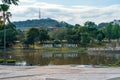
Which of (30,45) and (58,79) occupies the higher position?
(58,79)

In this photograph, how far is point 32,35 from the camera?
86.0 metres

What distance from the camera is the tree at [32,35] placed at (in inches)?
3333

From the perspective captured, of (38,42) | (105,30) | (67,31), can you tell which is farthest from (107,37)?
(38,42)

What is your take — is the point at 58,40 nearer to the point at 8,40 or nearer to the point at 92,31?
the point at 92,31

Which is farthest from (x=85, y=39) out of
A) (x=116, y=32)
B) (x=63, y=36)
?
(x=116, y=32)

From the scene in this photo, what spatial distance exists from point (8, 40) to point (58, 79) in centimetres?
6636

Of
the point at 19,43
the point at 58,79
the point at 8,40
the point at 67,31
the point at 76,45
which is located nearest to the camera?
the point at 58,79

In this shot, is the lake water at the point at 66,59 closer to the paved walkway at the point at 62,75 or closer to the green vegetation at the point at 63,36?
the paved walkway at the point at 62,75

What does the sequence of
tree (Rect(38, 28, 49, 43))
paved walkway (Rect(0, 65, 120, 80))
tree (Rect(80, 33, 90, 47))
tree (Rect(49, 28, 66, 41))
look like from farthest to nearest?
tree (Rect(49, 28, 66, 41))
tree (Rect(38, 28, 49, 43))
tree (Rect(80, 33, 90, 47))
paved walkway (Rect(0, 65, 120, 80))

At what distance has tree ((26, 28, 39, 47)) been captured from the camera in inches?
3333

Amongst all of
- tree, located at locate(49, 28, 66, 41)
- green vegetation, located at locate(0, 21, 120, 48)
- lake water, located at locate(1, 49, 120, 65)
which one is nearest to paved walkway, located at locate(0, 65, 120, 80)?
lake water, located at locate(1, 49, 120, 65)

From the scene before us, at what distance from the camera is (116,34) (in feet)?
340

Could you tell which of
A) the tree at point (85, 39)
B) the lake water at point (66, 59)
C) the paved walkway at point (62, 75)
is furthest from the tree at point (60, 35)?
the paved walkway at point (62, 75)

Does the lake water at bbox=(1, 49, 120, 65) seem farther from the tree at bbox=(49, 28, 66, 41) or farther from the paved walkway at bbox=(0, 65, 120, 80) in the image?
the tree at bbox=(49, 28, 66, 41)
